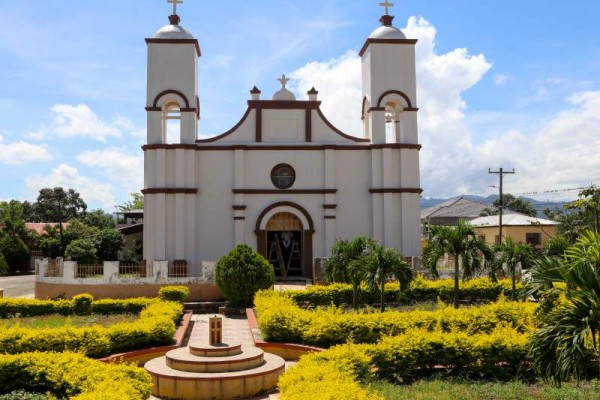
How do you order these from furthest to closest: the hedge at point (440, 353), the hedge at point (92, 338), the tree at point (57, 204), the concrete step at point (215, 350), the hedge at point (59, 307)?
1. the tree at point (57, 204)
2. the hedge at point (59, 307)
3. the hedge at point (92, 338)
4. the concrete step at point (215, 350)
5. the hedge at point (440, 353)

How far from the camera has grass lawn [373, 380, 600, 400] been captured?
26.5ft

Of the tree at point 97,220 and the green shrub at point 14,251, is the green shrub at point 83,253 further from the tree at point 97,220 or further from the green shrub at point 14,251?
the tree at point 97,220

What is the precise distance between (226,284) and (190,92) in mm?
9545

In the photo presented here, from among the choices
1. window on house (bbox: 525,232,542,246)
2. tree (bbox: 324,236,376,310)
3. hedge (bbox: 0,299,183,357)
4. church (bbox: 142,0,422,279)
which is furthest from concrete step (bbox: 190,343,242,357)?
window on house (bbox: 525,232,542,246)

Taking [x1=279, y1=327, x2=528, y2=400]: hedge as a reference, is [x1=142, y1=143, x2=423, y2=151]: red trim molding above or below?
above

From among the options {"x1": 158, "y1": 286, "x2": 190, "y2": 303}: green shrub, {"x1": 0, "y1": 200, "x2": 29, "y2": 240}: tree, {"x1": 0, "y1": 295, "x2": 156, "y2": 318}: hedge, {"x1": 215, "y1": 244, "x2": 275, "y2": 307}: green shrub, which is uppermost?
{"x1": 0, "y1": 200, "x2": 29, "y2": 240}: tree

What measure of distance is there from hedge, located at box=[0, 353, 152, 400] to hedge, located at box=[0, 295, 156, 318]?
8472 millimetres

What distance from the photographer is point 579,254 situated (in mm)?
6777

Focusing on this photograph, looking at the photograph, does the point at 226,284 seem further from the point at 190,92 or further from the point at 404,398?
the point at 404,398

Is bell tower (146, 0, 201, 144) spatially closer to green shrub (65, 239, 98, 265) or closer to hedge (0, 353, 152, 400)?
green shrub (65, 239, 98, 265)

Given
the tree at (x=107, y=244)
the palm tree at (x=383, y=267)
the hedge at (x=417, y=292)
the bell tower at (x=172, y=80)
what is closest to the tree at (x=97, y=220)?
the tree at (x=107, y=244)

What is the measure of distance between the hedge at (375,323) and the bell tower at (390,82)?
12.9 meters

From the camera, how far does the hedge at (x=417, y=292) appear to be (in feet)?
59.4

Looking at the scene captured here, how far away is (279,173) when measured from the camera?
24609 mm
